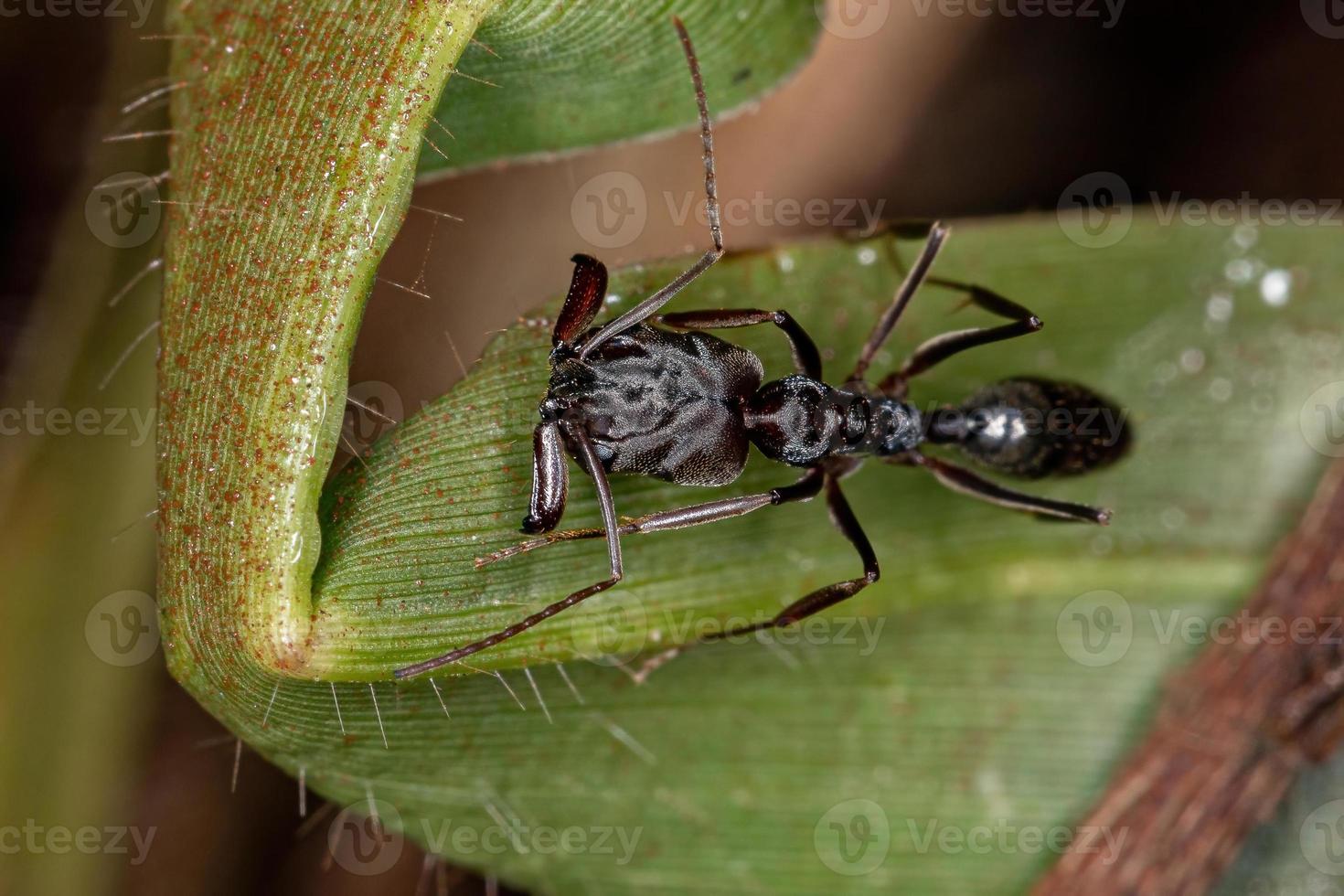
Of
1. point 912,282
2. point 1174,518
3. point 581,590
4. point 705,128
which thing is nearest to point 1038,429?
point 1174,518

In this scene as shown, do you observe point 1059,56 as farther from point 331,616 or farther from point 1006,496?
point 331,616

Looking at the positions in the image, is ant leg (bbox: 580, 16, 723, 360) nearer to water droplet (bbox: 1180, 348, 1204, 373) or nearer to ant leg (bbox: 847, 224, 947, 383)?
ant leg (bbox: 847, 224, 947, 383)

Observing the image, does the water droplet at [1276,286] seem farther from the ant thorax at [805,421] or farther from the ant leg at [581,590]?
the ant leg at [581,590]

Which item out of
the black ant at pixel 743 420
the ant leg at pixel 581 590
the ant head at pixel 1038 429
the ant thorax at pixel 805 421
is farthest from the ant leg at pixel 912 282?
the ant leg at pixel 581 590

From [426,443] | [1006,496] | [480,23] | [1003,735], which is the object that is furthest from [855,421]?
[480,23]

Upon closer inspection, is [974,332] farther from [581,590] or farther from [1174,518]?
[581,590]

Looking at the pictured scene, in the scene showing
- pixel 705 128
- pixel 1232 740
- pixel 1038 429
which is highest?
pixel 705 128
